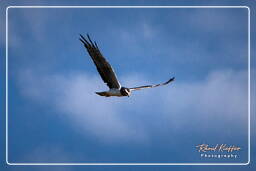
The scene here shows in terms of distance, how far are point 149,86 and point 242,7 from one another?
2513mm

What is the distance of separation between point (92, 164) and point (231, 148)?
9.45ft

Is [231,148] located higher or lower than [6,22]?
lower

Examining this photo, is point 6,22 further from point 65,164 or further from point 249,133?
point 249,133

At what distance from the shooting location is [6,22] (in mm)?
29656

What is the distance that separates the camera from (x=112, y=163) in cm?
2889

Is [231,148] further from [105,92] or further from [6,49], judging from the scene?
[6,49]

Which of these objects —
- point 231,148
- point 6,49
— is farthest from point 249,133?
point 6,49

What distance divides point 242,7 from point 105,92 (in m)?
3.32

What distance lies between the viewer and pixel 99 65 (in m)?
28.9

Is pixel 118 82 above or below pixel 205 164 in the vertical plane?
above

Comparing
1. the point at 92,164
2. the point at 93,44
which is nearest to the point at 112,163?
the point at 92,164

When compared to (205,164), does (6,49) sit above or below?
above

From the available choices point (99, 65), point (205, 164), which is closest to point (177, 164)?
point (205, 164)

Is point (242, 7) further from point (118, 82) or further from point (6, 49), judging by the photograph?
point (6, 49)
